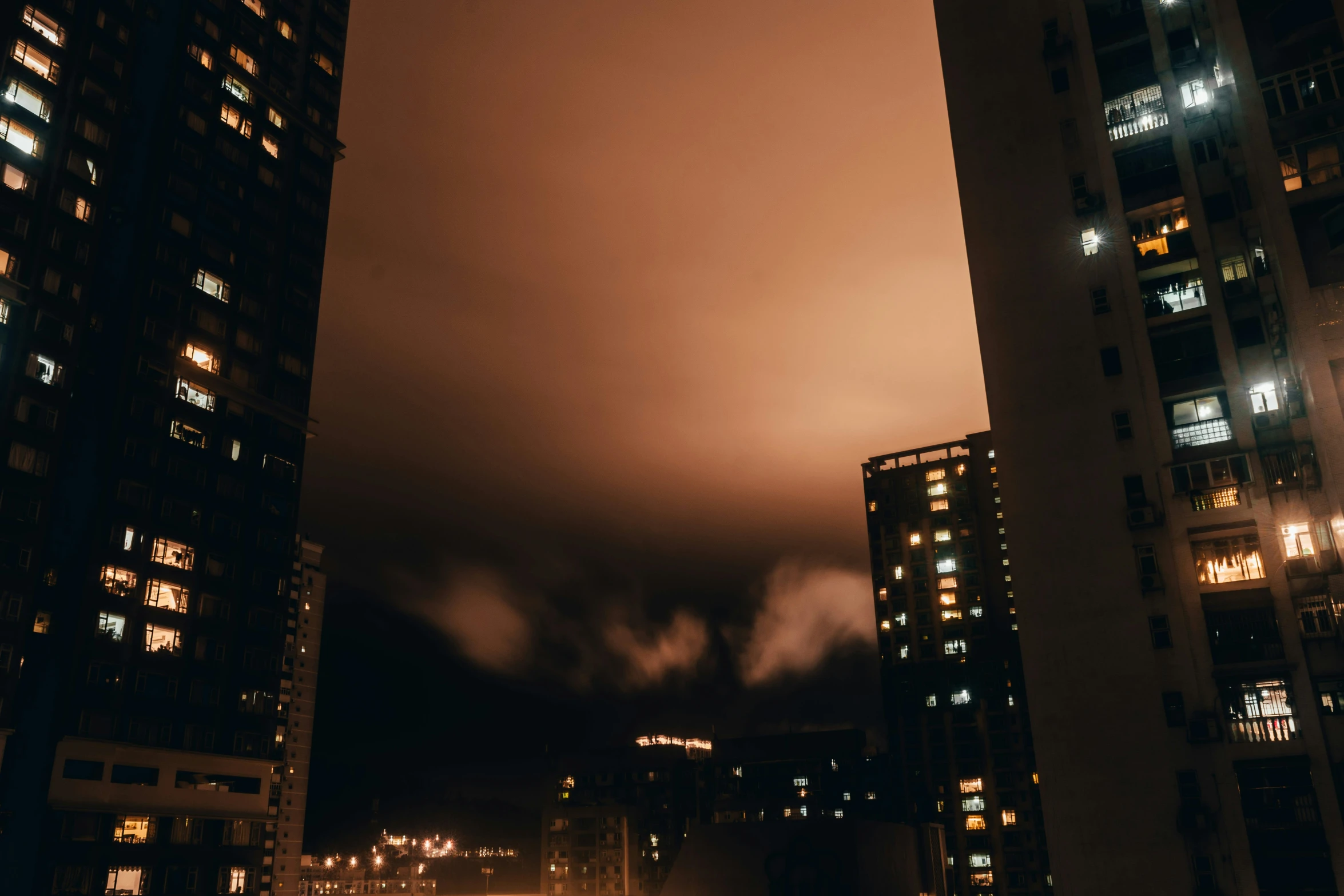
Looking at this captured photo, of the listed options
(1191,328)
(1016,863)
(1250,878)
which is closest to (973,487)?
(1016,863)

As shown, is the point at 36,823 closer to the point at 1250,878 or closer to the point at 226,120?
the point at 226,120

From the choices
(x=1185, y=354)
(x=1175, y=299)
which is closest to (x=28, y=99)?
(x=1175, y=299)

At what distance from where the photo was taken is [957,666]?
5266 inches

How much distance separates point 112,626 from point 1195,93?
238 feet

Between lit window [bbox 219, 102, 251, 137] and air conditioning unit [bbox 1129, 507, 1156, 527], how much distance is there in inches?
3000

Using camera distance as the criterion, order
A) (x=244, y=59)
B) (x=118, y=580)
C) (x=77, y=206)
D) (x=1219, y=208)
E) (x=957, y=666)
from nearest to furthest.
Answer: (x=1219, y=208) < (x=118, y=580) < (x=77, y=206) < (x=244, y=59) < (x=957, y=666)

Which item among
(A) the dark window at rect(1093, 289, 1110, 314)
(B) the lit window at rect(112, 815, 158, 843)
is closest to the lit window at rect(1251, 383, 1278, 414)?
(A) the dark window at rect(1093, 289, 1110, 314)

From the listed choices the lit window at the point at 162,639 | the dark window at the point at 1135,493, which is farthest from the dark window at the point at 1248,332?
the lit window at the point at 162,639

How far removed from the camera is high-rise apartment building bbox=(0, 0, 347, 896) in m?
60.6

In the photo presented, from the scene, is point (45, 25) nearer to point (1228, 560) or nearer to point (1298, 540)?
point (1228, 560)

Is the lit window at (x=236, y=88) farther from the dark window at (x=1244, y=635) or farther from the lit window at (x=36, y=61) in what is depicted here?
the dark window at (x=1244, y=635)

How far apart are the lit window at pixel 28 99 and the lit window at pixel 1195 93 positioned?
7225 centimetres

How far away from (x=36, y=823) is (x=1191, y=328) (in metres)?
70.7

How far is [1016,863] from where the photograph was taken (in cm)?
11681
